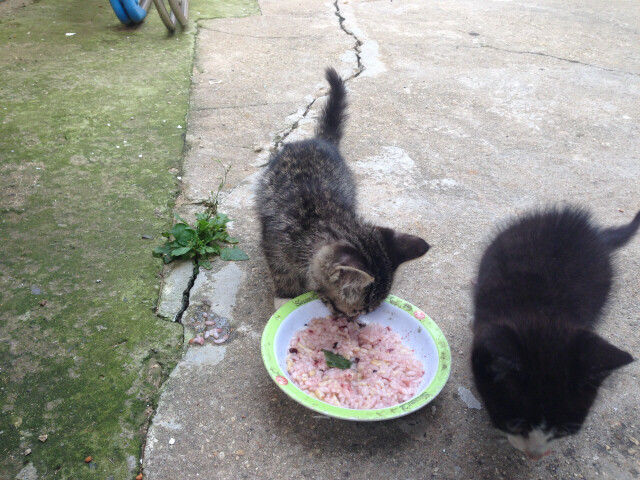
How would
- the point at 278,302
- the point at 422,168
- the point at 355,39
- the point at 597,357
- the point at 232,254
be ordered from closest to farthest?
1. the point at 597,357
2. the point at 278,302
3. the point at 232,254
4. the point at 422,168
5. the point at 355,39

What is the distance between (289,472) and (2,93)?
4.37 meters

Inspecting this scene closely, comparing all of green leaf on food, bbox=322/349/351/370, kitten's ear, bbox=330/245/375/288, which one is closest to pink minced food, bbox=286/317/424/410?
green leaf on food, bbox=322/349/351/370

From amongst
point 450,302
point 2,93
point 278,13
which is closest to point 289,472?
point 450,302

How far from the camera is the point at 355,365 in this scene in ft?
7.98

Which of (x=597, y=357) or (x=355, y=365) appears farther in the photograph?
(x=355, y=365)

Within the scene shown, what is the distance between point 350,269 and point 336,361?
55cm

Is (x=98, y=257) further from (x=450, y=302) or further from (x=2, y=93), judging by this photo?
(x=2, y=93)

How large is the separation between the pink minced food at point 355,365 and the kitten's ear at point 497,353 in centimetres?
44

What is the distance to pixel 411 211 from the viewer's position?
11.5 ft

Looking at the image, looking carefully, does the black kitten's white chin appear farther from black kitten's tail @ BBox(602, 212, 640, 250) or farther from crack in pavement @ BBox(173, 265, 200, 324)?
crack in pavement @ BBox(173, 265, 200, 324)

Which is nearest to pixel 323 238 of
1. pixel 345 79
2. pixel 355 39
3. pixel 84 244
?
pixel 84 244

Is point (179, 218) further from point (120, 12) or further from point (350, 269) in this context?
point (120, 12)

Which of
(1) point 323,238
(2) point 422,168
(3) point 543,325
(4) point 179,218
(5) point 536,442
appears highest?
(3) point 543,325

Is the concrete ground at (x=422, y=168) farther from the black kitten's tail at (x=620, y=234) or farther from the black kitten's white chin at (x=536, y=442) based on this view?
the black kitten's tail at (x=620, y=234)
